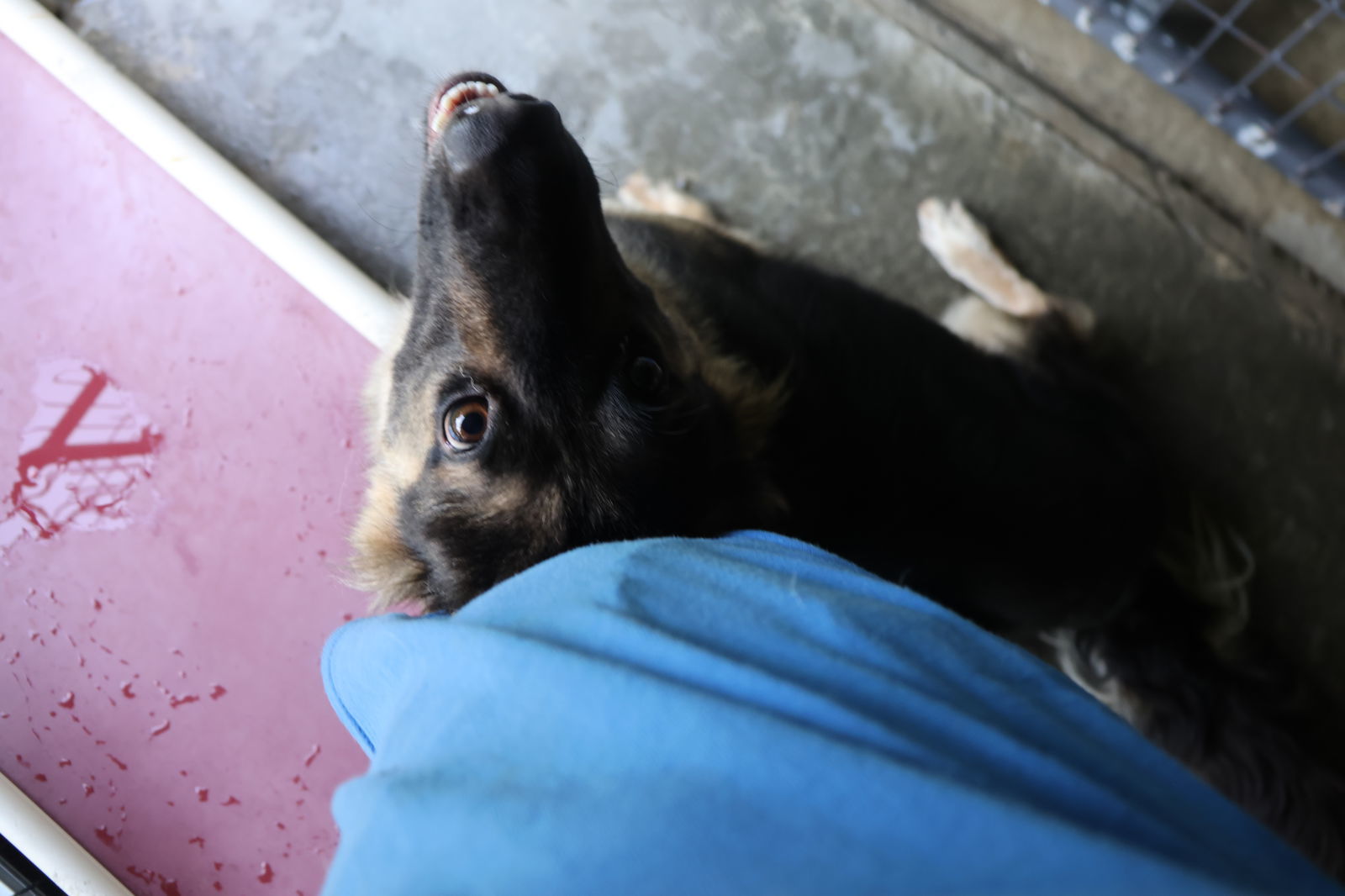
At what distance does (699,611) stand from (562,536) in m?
0.44

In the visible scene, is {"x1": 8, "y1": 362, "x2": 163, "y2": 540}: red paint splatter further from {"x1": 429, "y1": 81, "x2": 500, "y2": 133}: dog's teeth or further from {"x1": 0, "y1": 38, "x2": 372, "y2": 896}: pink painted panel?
{"x1": 429, "y1": 81, "x2": 500, "y2": 133}: dog's teeth

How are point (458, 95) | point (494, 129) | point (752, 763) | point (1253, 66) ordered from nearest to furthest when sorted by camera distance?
point (752, 763)
point (494, 129)
point (458, 95)
point (1253, 66)

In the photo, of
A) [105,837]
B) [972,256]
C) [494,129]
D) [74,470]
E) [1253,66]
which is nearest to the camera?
[494,129]

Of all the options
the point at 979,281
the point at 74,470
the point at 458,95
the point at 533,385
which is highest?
the point at 979,281

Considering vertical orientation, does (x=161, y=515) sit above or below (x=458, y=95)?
below

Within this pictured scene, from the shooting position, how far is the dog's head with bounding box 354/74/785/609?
1.45m

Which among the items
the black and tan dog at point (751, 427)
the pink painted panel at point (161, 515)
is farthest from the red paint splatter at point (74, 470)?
the black and tan dog at point (751, 427)

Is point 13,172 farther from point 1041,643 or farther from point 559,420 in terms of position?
point 1041,643

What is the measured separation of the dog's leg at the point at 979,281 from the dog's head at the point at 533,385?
1.34m

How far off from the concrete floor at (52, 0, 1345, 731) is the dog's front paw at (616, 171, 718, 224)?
0.07 metres

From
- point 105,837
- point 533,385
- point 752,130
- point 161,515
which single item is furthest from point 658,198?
point 105,837

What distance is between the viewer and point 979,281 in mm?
2633

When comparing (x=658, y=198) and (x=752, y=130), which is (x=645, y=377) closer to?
(x=658, y=198)

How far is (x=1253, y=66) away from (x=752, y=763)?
9.11 ft
